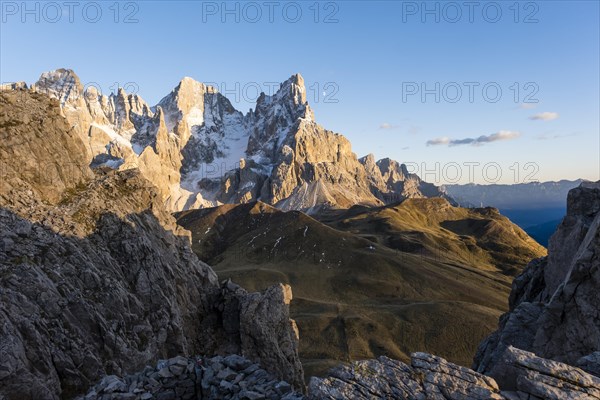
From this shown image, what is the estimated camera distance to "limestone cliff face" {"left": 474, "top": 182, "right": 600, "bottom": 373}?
78.9ft

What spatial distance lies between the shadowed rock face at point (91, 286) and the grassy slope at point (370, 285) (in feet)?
87.6

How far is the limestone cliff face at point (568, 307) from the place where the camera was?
78.9 ft

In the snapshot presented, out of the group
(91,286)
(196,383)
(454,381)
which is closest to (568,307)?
(454,381)

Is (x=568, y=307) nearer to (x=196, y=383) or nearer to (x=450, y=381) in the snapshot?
(x=450, y=381)

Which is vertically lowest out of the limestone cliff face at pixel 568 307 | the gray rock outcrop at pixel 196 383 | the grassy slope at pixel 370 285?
the grassy slope at pixel 370 285

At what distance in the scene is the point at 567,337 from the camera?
24703 millimetres

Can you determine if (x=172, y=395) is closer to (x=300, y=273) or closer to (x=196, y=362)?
(x=196, y=362)

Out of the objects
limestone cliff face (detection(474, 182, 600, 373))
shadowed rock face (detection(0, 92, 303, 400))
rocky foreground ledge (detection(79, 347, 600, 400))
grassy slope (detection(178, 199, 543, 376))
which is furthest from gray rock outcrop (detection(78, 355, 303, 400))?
grassy slope (detection(178, 199, 543, 376))

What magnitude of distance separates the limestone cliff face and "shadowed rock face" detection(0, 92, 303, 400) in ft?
82.0

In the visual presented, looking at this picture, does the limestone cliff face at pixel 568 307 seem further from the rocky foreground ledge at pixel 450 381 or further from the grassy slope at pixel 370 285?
the grassy slope at pixel 370 285

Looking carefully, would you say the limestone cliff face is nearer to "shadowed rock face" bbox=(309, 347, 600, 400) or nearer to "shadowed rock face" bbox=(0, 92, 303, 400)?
"shadowed rock face" bbox=(309, 347, 600, 400)

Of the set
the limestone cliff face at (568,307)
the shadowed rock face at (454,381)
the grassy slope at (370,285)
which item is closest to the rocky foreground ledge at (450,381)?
the shadowed rock face at (454,381)

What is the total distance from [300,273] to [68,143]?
108921mm

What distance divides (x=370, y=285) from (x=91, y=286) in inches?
4276
